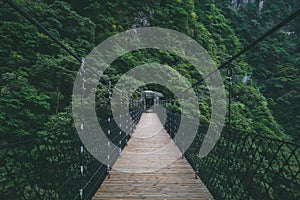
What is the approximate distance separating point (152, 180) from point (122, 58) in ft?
27.9

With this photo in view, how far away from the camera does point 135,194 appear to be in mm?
1755

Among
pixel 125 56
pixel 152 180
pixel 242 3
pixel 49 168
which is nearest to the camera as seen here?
pixel 49 168

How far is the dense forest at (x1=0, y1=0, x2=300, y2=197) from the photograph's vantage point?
19.0 feet

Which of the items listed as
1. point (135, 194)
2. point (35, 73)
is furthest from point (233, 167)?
point (35, 73)

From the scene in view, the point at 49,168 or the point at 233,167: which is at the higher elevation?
the point at 49,168

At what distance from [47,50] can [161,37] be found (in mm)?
8286

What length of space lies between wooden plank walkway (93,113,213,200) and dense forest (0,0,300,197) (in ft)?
2.23

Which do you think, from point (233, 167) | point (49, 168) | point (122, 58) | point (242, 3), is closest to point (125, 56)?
point (122, 58)

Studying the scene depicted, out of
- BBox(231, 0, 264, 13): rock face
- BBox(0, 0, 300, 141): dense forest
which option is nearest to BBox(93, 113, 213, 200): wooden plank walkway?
BBox(0, 0, 300, 141): dense forest

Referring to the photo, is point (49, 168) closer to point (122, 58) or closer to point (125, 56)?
point (122, 58)

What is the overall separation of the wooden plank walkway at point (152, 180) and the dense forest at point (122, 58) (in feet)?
2.23

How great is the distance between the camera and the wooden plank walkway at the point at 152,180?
68.4 inches

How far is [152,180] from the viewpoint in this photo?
2.06 metres

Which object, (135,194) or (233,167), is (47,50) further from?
(233,167)
